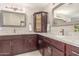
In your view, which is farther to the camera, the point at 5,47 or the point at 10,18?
the point at 5,47

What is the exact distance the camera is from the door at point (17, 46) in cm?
212

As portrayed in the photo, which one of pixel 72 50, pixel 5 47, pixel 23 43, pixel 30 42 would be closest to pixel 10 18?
pixel 5 47

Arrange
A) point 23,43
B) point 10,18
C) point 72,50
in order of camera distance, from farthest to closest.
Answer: point 23,43 < point 10,18 < point 72,50

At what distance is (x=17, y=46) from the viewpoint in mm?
2170

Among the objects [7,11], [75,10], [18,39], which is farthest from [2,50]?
[75,10]

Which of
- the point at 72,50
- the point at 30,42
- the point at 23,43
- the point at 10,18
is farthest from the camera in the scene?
the point at 30,42

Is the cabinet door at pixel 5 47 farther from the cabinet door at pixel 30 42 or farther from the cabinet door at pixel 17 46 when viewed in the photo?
the cabinet door at pixel 30 42

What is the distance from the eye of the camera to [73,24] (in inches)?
56.6

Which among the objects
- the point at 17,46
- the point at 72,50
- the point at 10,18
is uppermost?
the point at 10,18

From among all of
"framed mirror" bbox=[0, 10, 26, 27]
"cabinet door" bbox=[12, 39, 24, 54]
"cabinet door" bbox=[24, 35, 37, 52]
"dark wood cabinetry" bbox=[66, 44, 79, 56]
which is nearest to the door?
"cabinet door" bbox=[12, 39, 24, 54]

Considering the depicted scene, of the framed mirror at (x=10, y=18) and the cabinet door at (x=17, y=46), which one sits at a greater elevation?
the framed mirror at (x=10, y=18)

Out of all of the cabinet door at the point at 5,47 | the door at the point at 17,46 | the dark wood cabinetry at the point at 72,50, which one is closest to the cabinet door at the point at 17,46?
the door at the point at 17,46

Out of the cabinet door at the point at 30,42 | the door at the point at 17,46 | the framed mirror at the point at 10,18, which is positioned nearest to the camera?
the framed mirror at the point at 10,18

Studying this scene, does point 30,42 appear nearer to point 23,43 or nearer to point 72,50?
point 23,43
